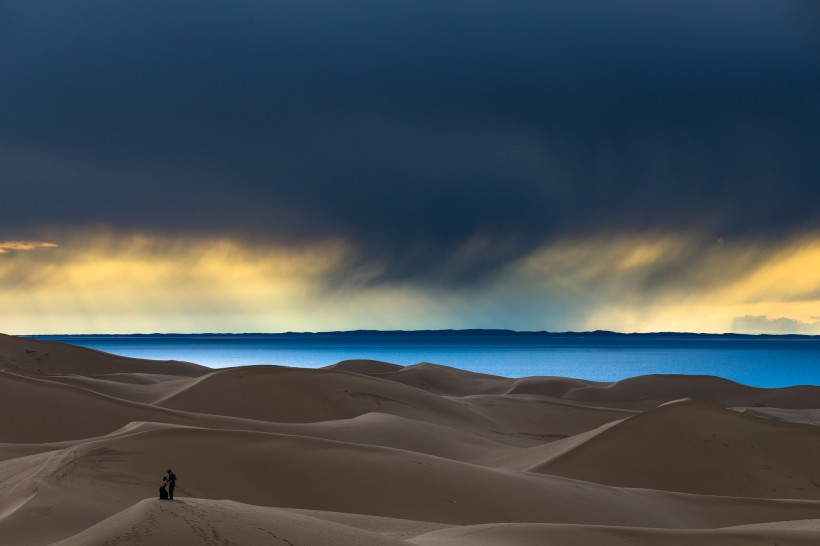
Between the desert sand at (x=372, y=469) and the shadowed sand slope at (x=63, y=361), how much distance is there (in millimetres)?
11199

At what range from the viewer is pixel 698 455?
46.7 feet

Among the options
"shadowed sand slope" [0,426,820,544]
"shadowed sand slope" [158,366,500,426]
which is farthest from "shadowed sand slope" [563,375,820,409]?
"shadowed sand slope" [0,426,820,544]

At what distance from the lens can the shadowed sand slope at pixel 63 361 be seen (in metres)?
31.5

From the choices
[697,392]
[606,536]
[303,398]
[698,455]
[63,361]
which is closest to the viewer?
[606,536]

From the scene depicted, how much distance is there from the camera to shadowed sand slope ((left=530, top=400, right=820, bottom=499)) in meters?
13.4

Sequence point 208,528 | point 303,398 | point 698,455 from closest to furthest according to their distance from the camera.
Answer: point 208,528 → point 698,455 → point 303,398

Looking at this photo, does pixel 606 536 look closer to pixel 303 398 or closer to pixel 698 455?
pixel 698 455

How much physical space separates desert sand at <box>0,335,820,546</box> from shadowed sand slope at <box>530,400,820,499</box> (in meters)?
0.03

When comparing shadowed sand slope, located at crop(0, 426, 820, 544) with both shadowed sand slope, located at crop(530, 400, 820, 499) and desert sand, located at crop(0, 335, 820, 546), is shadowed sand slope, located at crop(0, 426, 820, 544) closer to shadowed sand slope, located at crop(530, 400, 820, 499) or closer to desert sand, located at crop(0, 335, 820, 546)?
desert sand, located at crop(0, 335, 820, 546)

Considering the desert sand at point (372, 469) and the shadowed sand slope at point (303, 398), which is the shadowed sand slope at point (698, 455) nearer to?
the desert sand at point (372, 469)

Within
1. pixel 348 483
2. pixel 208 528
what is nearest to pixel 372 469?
pixel 348 483

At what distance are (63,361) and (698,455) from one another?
26.6 meters

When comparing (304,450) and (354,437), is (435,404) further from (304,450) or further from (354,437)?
(304,450)

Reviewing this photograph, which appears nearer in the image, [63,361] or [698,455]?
[698,455]
